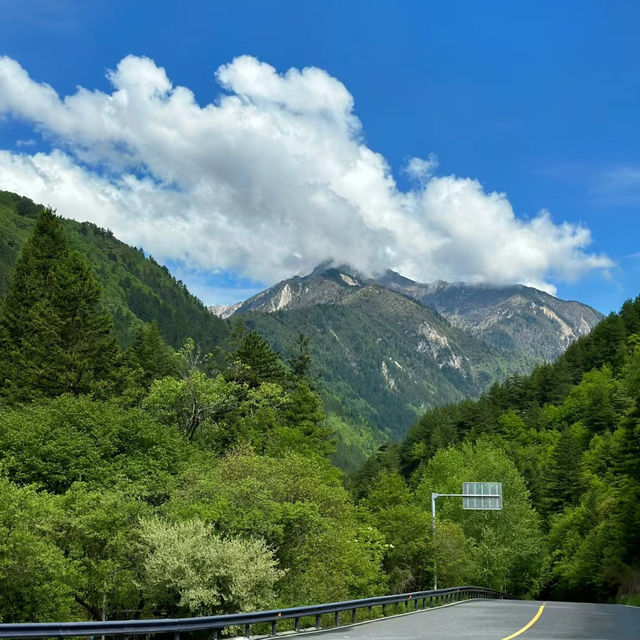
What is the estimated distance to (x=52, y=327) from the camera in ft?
197

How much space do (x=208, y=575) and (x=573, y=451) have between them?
8038 centimetres

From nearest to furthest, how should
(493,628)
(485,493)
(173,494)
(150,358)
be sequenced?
(493,628) → (173,494) → (485,493) → (150,358)

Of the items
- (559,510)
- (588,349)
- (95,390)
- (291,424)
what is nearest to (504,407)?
(588,349)

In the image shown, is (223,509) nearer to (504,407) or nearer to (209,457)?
(209,457)

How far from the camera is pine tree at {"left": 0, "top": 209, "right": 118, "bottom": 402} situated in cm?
5769

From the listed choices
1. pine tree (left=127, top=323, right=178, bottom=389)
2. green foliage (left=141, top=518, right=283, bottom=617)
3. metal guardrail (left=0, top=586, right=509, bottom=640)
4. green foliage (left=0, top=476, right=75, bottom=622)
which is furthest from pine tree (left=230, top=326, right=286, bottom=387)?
metal guardrail (left=0, top=586, right=509, bottom=640)

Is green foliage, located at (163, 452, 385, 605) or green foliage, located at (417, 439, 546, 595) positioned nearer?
green foliage, located at (163, 452, 385, 605)

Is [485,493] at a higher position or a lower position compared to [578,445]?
lower

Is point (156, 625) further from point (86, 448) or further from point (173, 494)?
point (86, 448)

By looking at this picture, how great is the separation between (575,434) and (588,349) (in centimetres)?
5516

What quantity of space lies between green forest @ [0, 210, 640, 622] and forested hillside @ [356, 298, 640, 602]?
15.6 inches

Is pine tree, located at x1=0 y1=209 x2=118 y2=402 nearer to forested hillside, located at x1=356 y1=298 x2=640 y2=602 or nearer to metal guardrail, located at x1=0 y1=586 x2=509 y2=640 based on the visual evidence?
forested hillside, located at x1=356 y1=298 x2=640 y2=602

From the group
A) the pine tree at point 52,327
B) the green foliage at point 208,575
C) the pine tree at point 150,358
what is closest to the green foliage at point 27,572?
the green foliage at point 208,575

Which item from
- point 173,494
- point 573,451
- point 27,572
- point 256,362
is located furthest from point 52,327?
point 573,451
